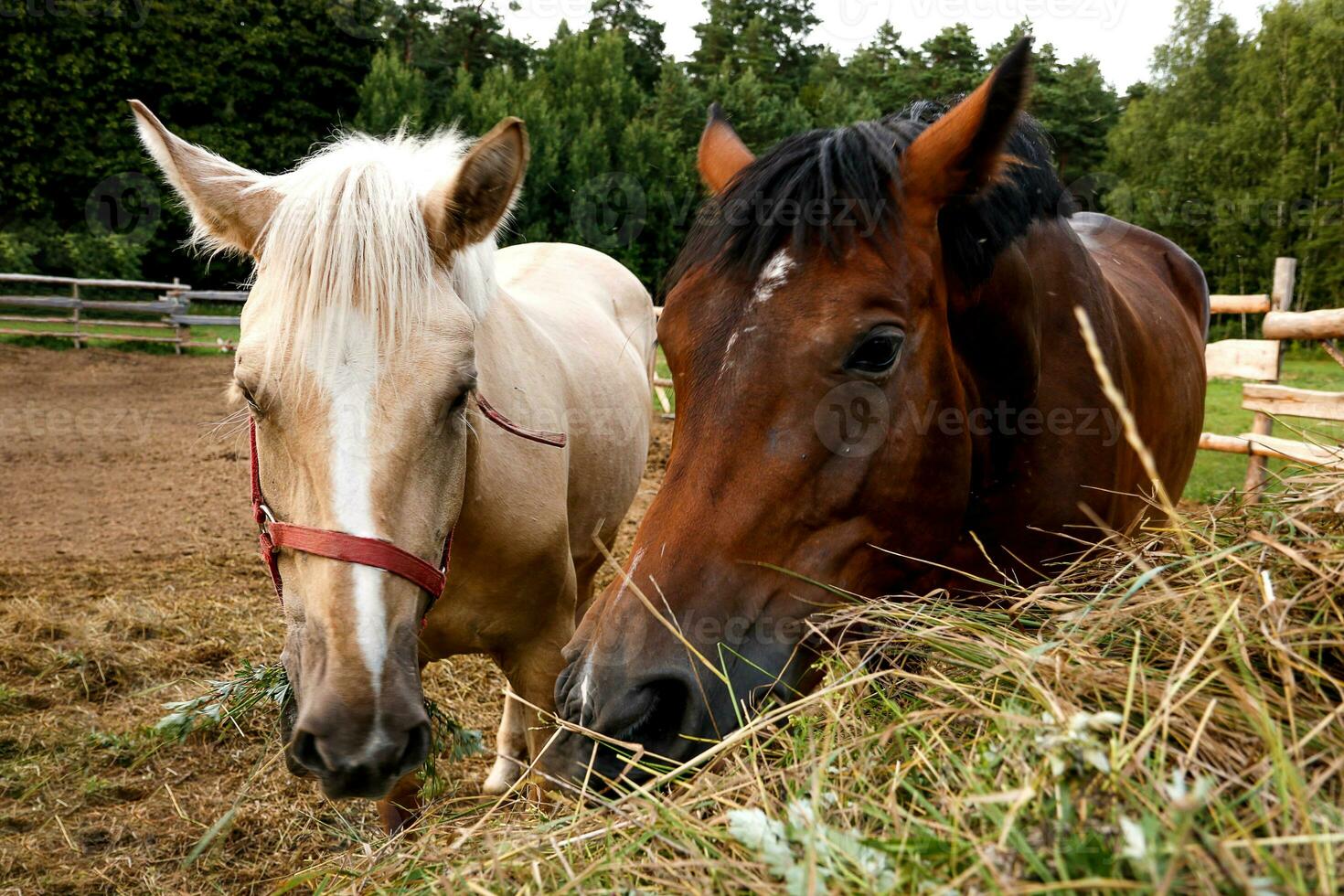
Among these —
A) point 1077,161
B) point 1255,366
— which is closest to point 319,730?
point 1255,366

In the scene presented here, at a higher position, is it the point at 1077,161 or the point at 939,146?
the point at 1077,161

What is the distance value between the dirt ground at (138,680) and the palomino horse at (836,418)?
0.92 meters

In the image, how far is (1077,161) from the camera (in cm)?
3862

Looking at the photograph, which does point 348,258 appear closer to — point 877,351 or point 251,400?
point 251,400

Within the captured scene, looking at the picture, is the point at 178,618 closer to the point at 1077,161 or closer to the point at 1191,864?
the point at 1191,864

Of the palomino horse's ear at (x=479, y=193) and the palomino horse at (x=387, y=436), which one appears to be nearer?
the palomino horse at (x=387, y=436)

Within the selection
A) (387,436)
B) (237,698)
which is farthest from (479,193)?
(237,698)

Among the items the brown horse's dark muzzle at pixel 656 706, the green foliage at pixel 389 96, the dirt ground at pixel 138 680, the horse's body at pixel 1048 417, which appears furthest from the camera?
the green foliage at pixel 389 96

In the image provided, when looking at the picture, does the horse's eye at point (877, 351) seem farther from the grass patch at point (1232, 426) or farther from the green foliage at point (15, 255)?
the green foliage at point (15, 255)

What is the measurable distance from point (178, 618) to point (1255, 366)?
356 inches

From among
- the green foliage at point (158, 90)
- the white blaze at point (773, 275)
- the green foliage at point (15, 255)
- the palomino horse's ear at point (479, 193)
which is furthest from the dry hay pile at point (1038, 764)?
the green foliage at point (158, 90)

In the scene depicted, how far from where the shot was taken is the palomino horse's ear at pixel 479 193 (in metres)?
2.14

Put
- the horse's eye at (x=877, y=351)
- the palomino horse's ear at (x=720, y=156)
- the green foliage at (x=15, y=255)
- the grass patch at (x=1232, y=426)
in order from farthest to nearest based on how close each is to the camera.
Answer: the green foliage at (x=15, y=255) → the grass patch at (x=1232, y=426) → the palomino horse's ear at (x=720, y=156) → the horse's eye at (x=877, y=351)

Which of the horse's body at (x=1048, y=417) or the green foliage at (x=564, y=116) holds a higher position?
the green foliage at (x=564, y=116)
